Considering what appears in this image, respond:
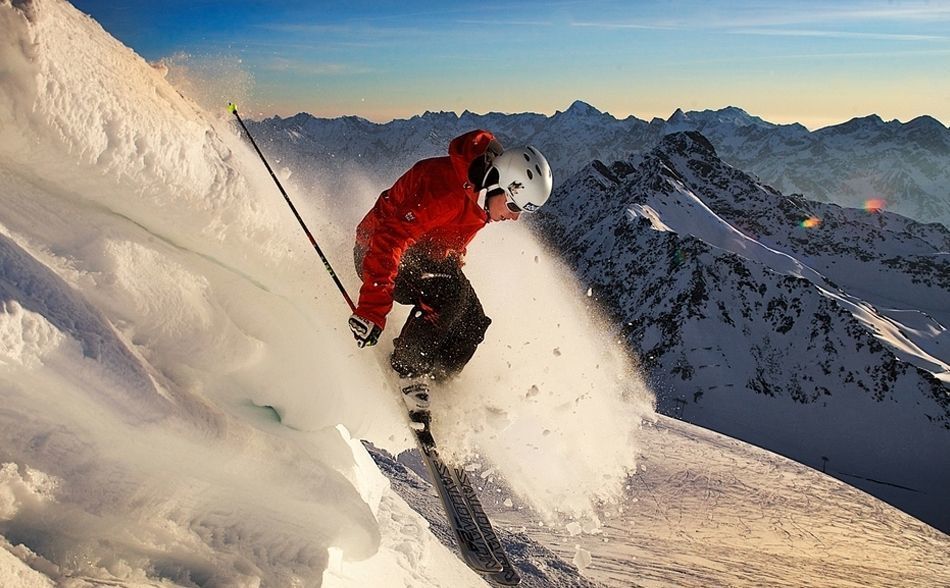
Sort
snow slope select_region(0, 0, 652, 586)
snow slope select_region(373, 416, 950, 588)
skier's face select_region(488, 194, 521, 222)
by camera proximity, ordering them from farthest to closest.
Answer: snow slope select_region(373, 416, 950, 588) → skier's face select_region(488, 194, 521, 222) → snow slope select_region(0, 0, 652, 586)

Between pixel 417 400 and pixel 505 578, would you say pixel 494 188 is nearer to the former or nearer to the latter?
pixel 417 400

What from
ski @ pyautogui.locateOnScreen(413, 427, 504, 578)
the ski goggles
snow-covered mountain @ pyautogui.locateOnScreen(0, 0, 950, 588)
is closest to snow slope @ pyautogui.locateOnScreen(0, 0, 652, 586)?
snow-covered mountain @ pyautogui.locateOnScreen(0, 0, 950, 588)

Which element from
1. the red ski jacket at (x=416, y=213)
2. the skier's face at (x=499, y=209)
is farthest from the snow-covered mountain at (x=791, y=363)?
the red ski jacket at (x=416, y=213)

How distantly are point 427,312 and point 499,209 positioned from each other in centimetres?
125

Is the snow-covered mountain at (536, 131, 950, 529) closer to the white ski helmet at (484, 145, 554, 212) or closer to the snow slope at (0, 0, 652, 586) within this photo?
the white ski helmet at (484, 145, 554, 212)

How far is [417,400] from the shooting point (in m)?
6.30

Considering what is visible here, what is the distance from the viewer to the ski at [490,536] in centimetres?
579

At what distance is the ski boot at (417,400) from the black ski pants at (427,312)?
10 cm

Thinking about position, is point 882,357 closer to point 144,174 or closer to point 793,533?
point 793,533

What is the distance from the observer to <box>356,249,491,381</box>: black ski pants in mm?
6188

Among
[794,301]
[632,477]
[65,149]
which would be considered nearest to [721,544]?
[632,477]

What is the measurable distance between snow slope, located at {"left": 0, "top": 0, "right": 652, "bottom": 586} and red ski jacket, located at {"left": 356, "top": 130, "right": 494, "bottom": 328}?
0.96 metres

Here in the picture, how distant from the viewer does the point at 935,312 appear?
172375mm

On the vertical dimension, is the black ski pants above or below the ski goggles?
below
